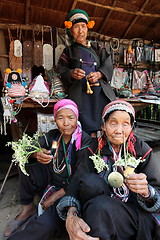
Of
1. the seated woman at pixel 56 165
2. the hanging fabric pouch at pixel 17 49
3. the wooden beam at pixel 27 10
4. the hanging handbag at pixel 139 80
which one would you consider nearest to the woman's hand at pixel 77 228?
the seated woman at pixel 56 165

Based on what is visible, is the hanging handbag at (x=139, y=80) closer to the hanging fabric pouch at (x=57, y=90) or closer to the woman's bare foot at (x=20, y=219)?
the hanging fabric pouch at (x=57, y=90)

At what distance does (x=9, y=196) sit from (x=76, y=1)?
3.41 meters

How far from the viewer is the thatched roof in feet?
11.5

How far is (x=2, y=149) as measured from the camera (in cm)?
474

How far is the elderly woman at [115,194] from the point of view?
1252 mm

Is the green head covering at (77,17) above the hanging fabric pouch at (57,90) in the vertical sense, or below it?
above

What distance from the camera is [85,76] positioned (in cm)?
276

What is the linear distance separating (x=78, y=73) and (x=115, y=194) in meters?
1.53

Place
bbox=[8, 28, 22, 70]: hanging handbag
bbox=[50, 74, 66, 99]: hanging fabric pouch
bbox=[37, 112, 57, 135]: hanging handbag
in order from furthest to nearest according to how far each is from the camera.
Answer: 1. bbox=[8, 28, 22, 70]: hanging handbag
2. bbox=[50, 74, 66, 99]: hanging fabric pouch
3. bbox=[37, 112, 57, 135]: hanging handbag

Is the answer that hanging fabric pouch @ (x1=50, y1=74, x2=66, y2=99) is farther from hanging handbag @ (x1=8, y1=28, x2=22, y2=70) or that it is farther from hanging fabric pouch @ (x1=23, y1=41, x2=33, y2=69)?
hanging handbag @ (x1=8, y1=28, x2=22, y2=70)

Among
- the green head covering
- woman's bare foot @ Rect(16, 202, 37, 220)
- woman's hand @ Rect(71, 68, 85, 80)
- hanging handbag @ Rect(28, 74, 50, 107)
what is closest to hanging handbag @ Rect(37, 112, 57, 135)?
hanging handbag @ Rect(28, 74, 50, 107)

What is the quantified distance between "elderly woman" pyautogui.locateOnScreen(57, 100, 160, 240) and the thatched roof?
9.42 feet

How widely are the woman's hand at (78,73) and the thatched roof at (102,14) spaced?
1752 mm

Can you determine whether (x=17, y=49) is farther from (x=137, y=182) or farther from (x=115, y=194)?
(x=137, y=182)
